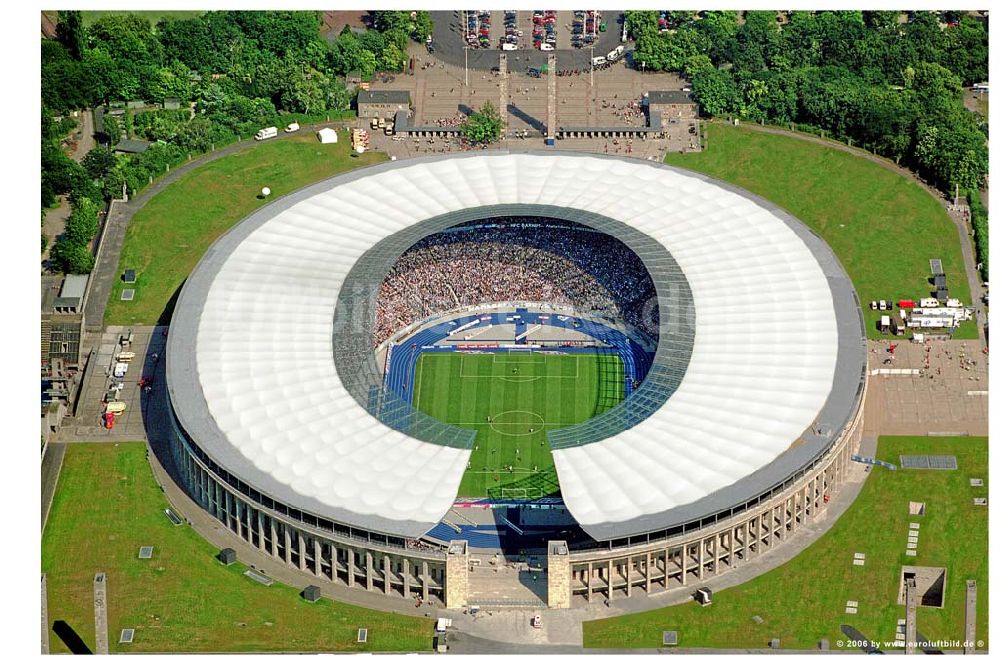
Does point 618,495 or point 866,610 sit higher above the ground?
point 618,495

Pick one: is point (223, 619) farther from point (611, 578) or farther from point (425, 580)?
point (611, 578)

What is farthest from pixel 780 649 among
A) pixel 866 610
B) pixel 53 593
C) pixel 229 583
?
pixel 53 593

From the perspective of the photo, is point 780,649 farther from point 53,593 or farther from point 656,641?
point 53,593

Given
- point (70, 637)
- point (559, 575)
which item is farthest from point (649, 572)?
point (70, 637)

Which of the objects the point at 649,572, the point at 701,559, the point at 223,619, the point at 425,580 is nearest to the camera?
the point at 223,619

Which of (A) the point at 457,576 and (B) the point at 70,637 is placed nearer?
(B) the point at 70,637

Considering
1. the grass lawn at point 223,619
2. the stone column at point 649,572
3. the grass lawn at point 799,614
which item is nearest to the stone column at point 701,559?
the grass lawn at point 799,614
